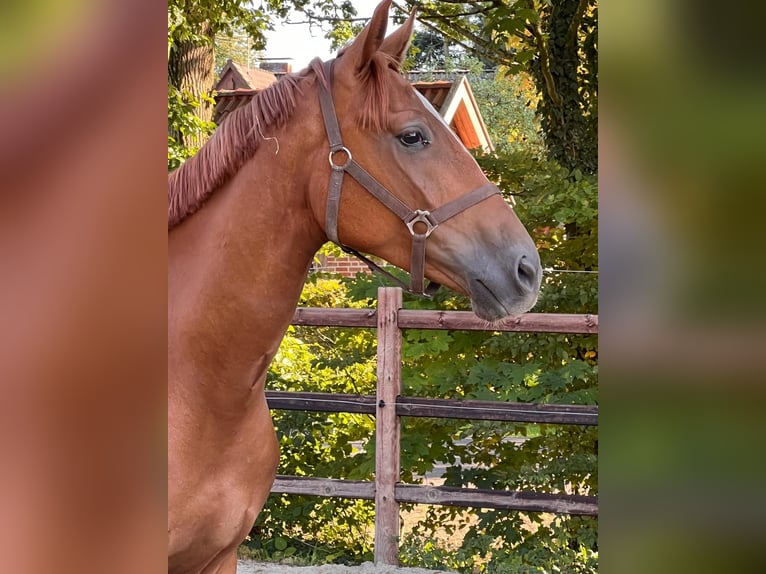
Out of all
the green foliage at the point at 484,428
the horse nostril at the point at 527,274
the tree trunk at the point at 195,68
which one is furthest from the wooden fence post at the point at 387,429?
the tree trunk at the point at 195,68

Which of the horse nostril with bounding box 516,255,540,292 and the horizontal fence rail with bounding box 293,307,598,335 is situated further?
the horizontal fence rail with bounding box 293,307,598,335

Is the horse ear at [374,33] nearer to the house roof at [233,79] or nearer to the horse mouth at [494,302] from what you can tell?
the horse mouth at [494,302]

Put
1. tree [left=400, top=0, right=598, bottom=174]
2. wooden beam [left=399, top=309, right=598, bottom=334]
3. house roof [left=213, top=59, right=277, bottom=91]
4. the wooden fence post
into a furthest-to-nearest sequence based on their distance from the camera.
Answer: house roof [left=213, top=59, right=277, bottom=91] → tree [left=400, top=0, right=598, bottom=174] → the wooden fence post → wooden beam [left=399, top=309, right=598, bottom=334]

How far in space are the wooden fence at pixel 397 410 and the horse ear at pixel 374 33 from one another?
2.14 meters

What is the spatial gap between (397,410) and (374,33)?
8.30 ft

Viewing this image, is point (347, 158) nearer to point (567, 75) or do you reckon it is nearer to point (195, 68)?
point (567, 75)

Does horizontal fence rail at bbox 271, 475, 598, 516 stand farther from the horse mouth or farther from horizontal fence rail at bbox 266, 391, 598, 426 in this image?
the horse mouth

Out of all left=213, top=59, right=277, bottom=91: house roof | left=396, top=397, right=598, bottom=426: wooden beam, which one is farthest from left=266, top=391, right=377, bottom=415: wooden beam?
left=213, top=59, right=277, bottom=91: house roof

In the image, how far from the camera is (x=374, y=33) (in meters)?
1.78

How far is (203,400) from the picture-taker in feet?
5.81

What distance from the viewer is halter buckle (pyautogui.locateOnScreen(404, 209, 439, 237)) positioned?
1.75 meters

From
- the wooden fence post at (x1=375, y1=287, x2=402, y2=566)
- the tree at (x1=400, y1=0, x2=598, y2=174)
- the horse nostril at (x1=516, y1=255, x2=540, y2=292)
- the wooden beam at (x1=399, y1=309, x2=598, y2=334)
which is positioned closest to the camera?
the horse nostril at (x1=516, y1=255, x2=540, y2=292)

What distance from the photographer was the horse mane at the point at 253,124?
5.84 feet
